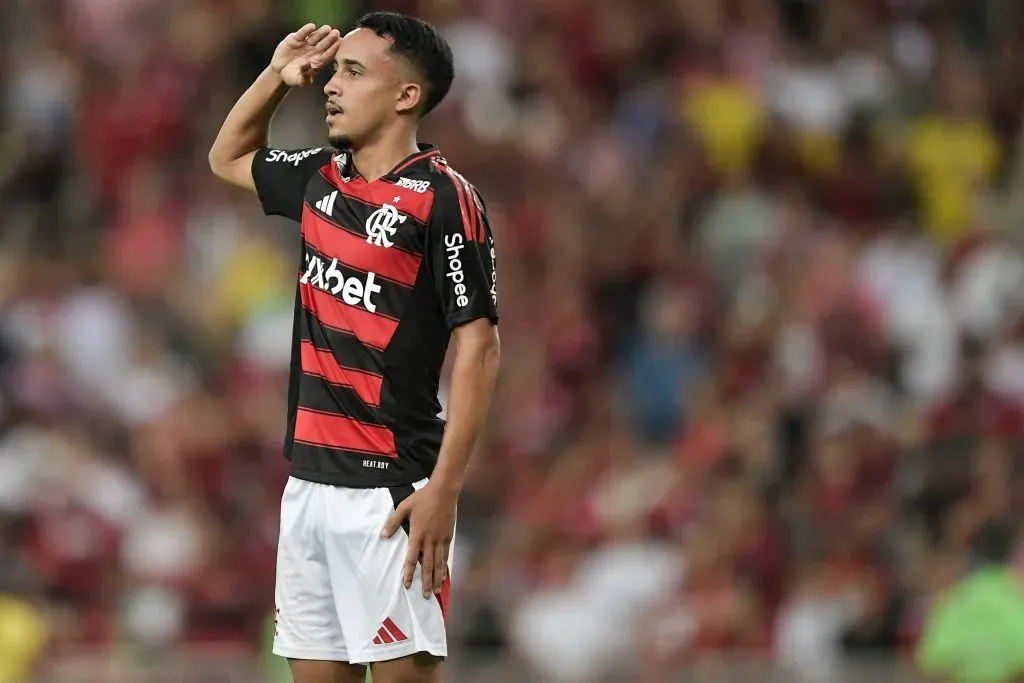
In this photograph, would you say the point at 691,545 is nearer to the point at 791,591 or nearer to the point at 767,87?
the point at 791,591

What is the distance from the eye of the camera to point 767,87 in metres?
11.9

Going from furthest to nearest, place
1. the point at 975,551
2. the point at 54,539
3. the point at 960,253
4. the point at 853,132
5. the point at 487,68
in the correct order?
1. the point at 487,68
2. the point at 853,132
3. the point at 960,253
4. the point at 54,539
5. the point at 975,551

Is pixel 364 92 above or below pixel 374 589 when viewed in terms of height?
above

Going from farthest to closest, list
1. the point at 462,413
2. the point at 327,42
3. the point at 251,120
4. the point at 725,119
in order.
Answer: the point at 725,119 → the point at 251,120 → the point at 327,42 → the point at 462,413

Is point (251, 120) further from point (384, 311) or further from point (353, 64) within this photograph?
point (384, 311)

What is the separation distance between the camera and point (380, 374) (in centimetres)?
487

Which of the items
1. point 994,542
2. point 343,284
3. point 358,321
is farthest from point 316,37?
point 994,542

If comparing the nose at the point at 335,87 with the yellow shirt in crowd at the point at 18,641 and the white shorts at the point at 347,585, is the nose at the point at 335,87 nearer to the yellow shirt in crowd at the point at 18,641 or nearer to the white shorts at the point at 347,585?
the white shorts at the point at 347,585

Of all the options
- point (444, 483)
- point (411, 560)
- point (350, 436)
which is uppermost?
point (350, 436)

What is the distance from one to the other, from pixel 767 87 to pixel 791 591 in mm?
4148

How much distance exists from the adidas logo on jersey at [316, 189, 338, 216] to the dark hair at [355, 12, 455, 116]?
0.35 meters

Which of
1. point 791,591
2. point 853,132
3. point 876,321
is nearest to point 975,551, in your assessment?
point 791,591

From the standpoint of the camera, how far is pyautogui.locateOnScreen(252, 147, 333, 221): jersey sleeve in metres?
5.10

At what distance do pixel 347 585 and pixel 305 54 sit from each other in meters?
1.50
